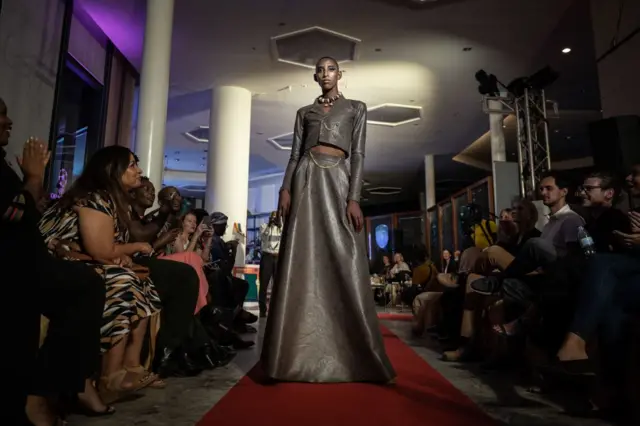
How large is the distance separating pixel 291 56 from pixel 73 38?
3.12m

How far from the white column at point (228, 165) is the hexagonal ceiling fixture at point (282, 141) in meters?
2.85

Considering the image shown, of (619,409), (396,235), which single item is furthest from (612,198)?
(396,235)

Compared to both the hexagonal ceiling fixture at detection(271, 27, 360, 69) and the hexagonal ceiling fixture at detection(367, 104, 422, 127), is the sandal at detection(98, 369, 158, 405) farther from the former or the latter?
the hexagonal ceiling fixture at detection(367, 104, 422, 127)

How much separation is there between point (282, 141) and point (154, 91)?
6.60m

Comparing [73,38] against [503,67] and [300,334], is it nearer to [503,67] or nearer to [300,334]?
[300,334]

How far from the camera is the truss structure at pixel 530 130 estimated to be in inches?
249

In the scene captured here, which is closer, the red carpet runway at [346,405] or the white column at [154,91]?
the red carpet runway at [346,405]

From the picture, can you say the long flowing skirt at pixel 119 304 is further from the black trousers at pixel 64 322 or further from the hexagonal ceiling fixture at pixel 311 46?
the hexagonal ceiling fixture at pixel 311 46

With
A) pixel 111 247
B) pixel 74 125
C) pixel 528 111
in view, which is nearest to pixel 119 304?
pixel 111 247

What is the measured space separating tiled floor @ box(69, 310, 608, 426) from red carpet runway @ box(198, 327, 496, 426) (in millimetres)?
64

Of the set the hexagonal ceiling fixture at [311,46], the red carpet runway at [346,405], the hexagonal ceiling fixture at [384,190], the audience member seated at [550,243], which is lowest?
the red carpet runway at [346,405]

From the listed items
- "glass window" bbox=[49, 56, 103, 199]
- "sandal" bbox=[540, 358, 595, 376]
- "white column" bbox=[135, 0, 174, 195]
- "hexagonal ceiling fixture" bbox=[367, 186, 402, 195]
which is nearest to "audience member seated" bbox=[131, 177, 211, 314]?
"sandal" bbox=[540, 358, 595, 376]

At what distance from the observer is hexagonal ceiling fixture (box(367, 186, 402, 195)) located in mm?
17598

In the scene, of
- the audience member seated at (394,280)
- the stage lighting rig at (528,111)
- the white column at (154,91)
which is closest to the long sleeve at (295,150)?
the white column at (154,91)
